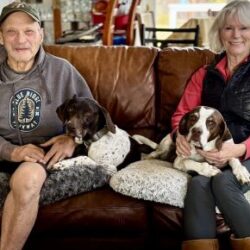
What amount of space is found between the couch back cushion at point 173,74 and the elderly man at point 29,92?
0.48 m

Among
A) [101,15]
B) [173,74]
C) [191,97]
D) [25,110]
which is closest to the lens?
[25,110]

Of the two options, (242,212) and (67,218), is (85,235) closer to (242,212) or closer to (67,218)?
(67,218)

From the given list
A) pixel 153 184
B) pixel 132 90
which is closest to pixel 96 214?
pixel 153 184

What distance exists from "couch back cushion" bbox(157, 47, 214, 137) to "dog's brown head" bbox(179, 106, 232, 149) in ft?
1.68

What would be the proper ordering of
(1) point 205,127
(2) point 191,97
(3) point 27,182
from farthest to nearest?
(2) point 191,97 < (1) point 205,127 < (3) point 27,182

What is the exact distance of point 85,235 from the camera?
2.04 m

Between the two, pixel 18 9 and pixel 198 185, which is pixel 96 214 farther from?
pixel 18 9

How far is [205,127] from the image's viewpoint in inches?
77.0

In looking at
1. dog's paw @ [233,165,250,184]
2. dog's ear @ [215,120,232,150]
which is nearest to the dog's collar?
dog's ear @ [215,120,232,150]

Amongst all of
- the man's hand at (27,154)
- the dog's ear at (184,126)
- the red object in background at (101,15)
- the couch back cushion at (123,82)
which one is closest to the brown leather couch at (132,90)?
the couch back cushion at (123,82)

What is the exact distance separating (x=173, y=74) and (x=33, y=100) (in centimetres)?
83

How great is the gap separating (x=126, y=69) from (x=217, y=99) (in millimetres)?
623

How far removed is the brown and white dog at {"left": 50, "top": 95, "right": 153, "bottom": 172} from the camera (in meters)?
2.12

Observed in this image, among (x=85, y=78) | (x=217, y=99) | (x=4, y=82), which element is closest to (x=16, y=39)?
(x=4, y=82)
